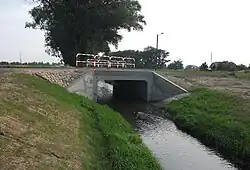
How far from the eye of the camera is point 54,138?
11.6 meters

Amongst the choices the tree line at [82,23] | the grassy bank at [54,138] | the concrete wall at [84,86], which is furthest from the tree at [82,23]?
the grassy bank at [54,138]

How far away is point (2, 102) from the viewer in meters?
12.8

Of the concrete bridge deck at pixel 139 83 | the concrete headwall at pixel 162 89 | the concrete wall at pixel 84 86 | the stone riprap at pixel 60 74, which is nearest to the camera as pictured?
the stone riprap at pixel 60 74

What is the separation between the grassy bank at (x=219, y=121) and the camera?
696 inches

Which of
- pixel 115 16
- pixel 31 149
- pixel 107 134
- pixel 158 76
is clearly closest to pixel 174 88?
pixel 158 76

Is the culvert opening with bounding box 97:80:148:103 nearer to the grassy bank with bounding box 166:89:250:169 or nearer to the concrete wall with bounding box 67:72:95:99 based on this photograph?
the concrete wall with bounding box 67:72:95:99

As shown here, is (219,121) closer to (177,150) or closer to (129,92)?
(177,150)

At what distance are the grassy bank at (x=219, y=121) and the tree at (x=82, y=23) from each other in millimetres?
17773

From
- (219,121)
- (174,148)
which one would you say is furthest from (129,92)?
(174,148)

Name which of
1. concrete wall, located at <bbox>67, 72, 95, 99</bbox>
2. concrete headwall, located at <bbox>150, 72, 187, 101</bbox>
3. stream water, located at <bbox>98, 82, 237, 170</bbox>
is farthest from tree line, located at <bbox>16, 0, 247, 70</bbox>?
stream water, located at <bbox>98, 82, 237, 170</bbox>

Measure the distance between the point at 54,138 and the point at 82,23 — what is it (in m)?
36.7

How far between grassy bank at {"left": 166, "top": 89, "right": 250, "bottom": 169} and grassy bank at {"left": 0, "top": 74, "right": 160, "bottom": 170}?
5042 millimetres

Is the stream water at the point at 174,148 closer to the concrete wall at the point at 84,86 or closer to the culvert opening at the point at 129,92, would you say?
the concrete wall at the point at 84,86

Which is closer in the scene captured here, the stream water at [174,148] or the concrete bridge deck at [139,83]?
the stream water at [174,148]
